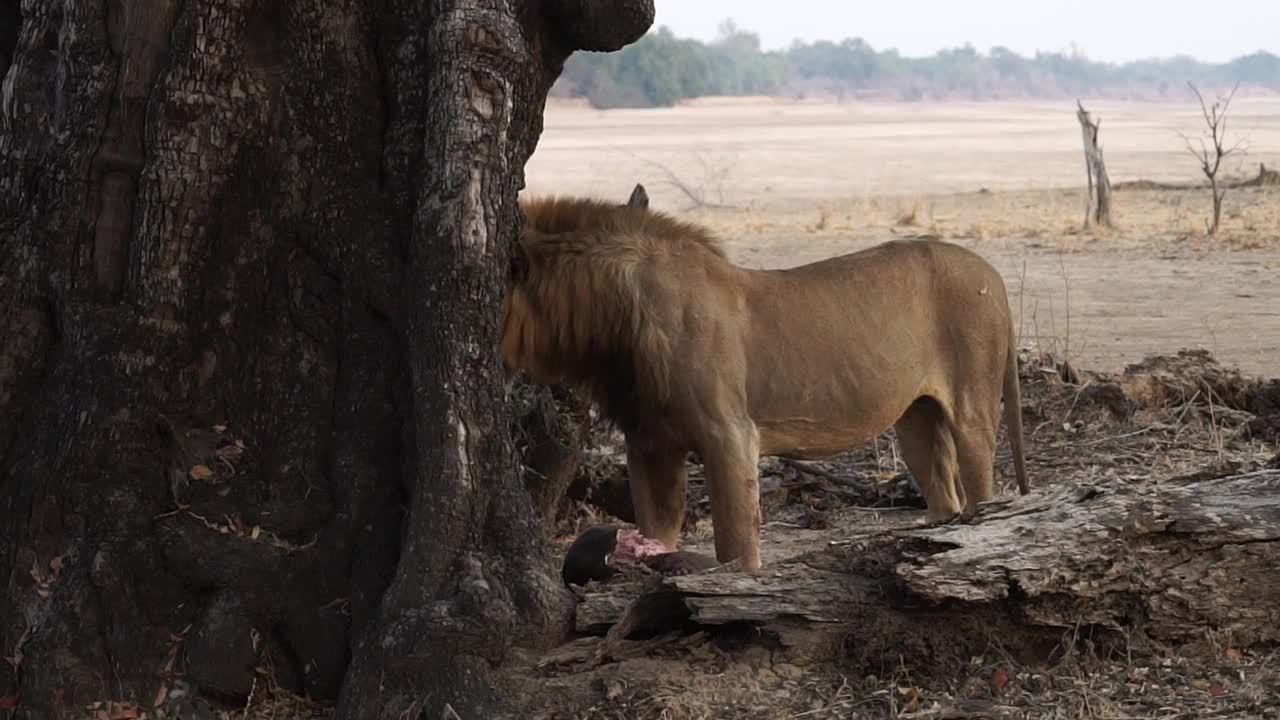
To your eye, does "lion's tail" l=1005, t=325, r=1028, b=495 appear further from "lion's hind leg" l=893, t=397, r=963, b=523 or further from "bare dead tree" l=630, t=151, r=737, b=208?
"bare dead tree" l=630, t=151, r=737, b=208

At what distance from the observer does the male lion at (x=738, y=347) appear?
5.89 m

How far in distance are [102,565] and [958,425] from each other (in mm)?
3463

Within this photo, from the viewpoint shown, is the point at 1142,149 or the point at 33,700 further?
the point at 1142,149

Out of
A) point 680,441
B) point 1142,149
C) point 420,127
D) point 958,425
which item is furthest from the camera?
point 1142,149

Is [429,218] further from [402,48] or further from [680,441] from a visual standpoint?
[680,441]

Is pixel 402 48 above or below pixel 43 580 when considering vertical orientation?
above

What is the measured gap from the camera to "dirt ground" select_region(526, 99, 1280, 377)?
13.9 m

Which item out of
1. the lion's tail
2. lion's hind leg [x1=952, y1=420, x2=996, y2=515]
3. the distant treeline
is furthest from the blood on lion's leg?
the distant treeline

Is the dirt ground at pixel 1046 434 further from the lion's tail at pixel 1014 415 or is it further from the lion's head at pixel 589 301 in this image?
Result: the lion's head at pixel 589 301

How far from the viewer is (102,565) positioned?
5051 mm

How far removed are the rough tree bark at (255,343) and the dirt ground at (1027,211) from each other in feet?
19.8

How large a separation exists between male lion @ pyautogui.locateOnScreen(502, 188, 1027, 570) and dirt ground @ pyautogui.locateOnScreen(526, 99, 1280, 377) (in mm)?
3665

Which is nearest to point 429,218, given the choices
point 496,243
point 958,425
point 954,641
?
point 496,243

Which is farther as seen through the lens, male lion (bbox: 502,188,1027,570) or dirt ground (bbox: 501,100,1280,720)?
male lion (bbox: 502,188,1027,570)
